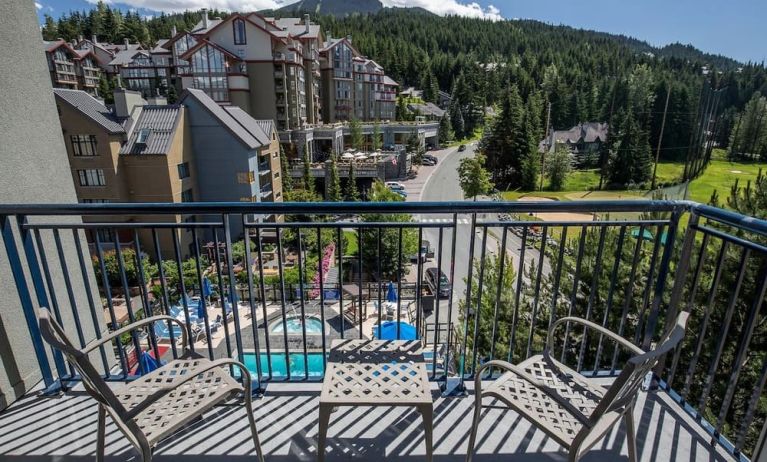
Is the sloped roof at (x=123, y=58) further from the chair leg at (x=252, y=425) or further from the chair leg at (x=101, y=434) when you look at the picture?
the chair leg at (x=252, y=425)

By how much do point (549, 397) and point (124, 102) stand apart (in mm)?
24612

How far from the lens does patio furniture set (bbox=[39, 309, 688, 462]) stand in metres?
1.46

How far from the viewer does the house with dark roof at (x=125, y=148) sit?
776 inches

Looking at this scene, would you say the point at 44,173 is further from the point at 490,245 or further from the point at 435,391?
the point at 490,245

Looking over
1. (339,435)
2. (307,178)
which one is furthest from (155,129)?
(339,435)

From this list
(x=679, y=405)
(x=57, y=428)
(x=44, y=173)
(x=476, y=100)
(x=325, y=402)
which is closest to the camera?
(x=325, y=402)

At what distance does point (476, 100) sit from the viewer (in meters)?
69.4

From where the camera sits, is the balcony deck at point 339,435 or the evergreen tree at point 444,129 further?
the evergreen tree at point 444,129

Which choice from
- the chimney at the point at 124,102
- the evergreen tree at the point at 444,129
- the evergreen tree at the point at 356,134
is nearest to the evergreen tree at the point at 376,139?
the evergreen tree at the point at 356,134

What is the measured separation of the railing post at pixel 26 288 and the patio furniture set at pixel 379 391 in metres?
1.02

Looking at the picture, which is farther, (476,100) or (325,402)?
(476,100)

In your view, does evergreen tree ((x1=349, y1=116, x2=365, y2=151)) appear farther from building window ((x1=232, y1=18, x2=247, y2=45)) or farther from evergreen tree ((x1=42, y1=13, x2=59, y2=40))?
evergreen tree ((x1=42, y1=13, x2=59, y2=40))

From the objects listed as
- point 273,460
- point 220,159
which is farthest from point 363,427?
point 220,159

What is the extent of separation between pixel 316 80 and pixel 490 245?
32754 mm
